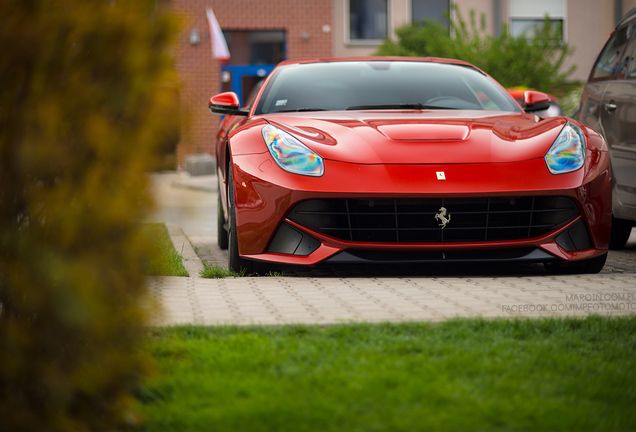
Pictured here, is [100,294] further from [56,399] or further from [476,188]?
[476,188]

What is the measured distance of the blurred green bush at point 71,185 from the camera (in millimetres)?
2002

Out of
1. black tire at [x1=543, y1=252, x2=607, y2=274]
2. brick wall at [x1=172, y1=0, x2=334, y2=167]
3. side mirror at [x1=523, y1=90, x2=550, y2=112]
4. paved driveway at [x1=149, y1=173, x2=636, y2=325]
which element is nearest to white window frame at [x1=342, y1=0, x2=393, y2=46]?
brick wall at [x1=172, y1=0, x2=334, y2=167]

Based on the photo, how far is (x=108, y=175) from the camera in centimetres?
206

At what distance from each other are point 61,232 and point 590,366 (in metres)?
1.67

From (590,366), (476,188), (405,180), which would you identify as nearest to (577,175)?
(476,188)

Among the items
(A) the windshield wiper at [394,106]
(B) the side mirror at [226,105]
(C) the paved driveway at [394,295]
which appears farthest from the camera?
(B) the side mirror at [226,105]

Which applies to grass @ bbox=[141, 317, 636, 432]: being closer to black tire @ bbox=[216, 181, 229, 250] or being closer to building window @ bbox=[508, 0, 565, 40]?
black tire @ bbox=[216, 181, 229, 250]

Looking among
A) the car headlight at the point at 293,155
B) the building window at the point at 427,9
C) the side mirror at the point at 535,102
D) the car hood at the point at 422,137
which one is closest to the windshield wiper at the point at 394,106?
the car hood at the point at 422,137

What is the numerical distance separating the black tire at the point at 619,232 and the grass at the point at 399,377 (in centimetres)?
342

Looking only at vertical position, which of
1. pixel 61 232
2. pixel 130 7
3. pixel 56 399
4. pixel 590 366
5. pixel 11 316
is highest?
pixel 130 7

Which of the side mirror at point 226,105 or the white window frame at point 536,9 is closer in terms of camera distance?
the side mirror at point 226,105

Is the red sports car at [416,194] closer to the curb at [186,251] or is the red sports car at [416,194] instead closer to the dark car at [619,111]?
the curb at [186,251]

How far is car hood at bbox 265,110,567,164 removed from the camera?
466cm

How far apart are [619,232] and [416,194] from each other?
2755 mm
